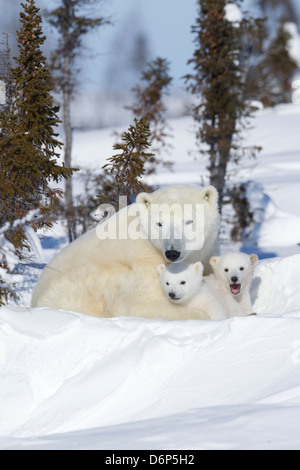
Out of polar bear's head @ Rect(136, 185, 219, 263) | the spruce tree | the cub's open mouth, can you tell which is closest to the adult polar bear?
polar bear's head @ Rect(136, 185, 219, 263)

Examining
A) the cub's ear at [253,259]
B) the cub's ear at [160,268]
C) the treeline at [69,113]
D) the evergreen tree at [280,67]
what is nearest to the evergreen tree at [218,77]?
the treeline at [69,113]

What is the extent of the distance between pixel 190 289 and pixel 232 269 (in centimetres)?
68

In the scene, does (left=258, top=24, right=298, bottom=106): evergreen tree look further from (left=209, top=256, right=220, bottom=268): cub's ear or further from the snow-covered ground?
the snow-covered ground

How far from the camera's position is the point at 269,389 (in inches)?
149

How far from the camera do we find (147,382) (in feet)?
13.5

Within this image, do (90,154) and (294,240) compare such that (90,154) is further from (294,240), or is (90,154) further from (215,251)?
(215,251)

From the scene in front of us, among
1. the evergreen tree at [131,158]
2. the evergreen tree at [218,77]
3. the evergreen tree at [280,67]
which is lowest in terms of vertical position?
the evergreen tree at [131,158]

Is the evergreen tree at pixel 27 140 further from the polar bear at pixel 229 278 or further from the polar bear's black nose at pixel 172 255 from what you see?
the polar bear's black nose at pixel 172 255

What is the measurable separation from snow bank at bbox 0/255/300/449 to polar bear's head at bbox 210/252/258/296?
832 mm

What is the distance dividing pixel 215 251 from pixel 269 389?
1879 millimetres

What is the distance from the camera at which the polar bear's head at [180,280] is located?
477 cm

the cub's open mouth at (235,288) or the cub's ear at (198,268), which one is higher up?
the cub's ear at (198,268)

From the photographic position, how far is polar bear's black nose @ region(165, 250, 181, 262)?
4582mm
